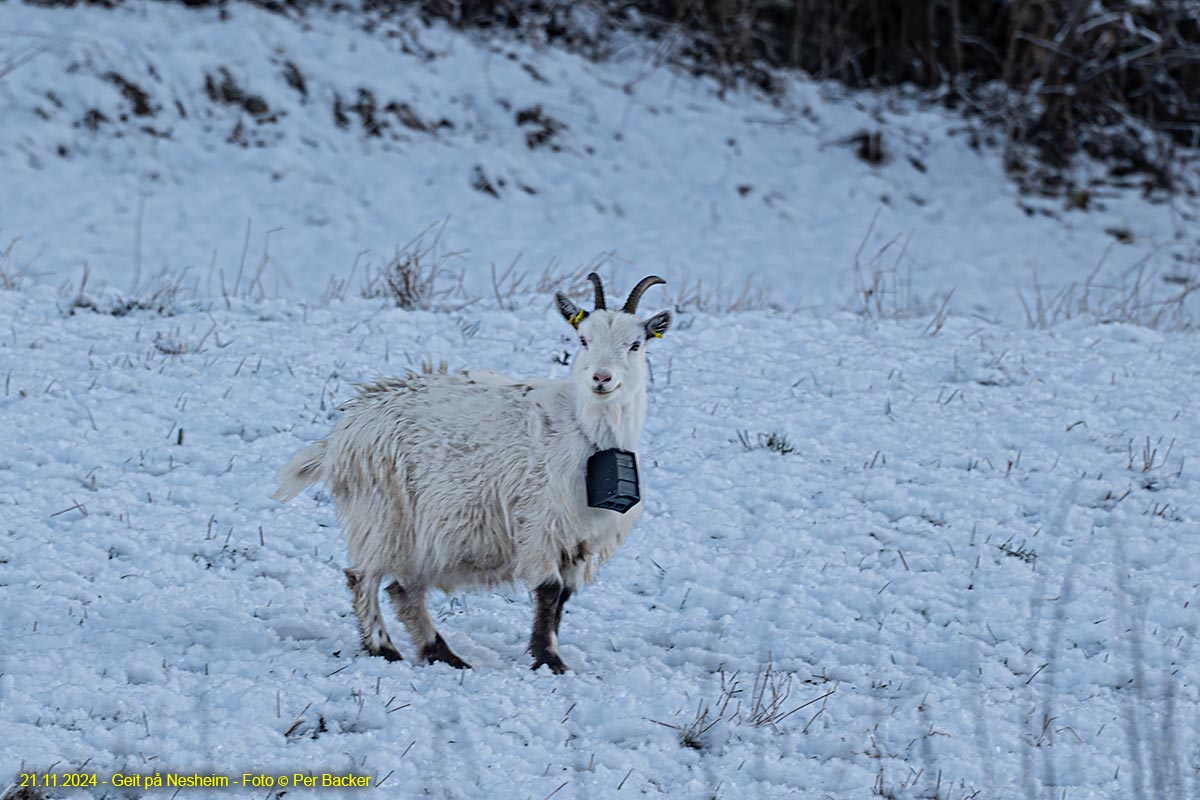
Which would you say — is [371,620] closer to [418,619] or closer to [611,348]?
[418,619]

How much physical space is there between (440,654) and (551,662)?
18.3 inches

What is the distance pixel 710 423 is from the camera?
7590 mm

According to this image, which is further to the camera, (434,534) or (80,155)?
(80,155)

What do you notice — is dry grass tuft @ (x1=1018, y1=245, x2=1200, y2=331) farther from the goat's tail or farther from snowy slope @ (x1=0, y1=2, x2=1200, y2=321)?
the goat's tail

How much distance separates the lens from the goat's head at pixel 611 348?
498 centimetres

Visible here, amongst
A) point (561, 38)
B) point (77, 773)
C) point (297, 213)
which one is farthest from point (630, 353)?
point (561, 38)

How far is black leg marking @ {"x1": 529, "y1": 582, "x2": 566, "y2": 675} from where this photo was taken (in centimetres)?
490

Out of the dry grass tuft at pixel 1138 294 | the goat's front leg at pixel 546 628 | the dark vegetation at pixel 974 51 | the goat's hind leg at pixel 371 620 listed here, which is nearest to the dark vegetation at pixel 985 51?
the dark vegetation at pixel 974 51

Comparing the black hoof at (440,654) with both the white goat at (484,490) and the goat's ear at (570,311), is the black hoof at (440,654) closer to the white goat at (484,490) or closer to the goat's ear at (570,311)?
the white goat at (484,490)

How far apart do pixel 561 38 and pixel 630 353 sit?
519 inches

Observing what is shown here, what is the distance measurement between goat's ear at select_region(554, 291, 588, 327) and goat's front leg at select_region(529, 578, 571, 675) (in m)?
1.10

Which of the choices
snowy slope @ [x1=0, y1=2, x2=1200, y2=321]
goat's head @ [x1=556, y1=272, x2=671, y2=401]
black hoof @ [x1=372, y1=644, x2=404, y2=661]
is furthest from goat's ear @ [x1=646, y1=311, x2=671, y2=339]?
snowy slope @ [x1=0, y1=2, x2=1200, y2=321]

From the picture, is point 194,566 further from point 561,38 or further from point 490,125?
point 561,38

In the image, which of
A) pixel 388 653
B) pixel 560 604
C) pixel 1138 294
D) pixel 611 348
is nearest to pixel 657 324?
pixel 611 348
